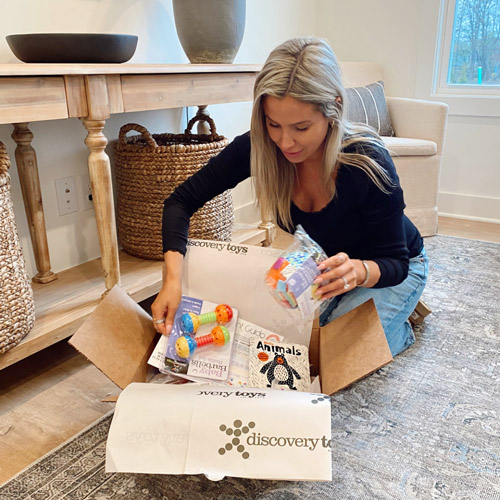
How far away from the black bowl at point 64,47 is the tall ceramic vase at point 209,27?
43cm

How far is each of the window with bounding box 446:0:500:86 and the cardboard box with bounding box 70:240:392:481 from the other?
2.13 meters

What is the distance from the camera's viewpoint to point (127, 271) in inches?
59.2

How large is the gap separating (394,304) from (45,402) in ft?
2.78

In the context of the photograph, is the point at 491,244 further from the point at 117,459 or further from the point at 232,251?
the point at 117,459

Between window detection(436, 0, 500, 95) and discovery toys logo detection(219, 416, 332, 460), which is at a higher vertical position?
window detection(436, 0, 500, 95)

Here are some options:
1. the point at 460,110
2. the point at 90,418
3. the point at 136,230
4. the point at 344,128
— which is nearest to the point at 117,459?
the point at 90,418

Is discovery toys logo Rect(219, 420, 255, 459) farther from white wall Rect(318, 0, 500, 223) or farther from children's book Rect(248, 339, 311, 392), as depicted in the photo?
white wall Rect(318, 0, 500, 223)

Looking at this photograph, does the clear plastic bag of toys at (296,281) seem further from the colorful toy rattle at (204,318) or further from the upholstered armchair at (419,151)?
the upholstered armchair at (419,151)

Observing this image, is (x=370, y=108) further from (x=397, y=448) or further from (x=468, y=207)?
(x=397, y=448)

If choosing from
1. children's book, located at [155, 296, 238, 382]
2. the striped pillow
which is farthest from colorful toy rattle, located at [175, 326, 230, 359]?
the striped pillow

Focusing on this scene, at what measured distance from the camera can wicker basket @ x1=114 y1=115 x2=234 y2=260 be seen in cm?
148

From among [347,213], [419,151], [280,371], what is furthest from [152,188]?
[419,151]

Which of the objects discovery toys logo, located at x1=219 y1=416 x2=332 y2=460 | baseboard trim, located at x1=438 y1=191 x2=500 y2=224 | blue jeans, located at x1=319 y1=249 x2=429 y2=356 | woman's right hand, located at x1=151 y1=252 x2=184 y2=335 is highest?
woman's right hand, located at x1=151 y1=252 x2=184 y2=335

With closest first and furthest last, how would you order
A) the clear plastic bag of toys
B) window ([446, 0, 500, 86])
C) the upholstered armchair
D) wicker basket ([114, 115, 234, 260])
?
the clear plastic bag of toys < wicker basket ([114, 115, 234, 260]) < the upholstered armchair < window ([446, 0, 500, 86])
